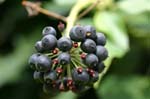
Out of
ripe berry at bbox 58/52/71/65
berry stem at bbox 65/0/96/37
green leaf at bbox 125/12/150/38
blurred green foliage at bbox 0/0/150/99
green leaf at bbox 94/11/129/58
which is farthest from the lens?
green leaf at bbox 125/12/150/38

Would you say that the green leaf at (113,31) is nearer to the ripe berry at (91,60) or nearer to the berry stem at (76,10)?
the berry stem at (76,10)

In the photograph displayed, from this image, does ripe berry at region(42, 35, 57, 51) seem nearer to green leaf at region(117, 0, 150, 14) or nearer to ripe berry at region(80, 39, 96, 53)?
ripe berry at region(80, 39, 96, 53)

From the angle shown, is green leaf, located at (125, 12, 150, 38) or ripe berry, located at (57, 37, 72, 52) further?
green leaf, located at (125, 12, 150, 38)

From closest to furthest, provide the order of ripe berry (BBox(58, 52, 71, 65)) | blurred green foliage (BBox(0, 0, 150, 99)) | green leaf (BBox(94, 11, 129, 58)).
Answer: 1. ripe berry (BBox(58, 52, 71, 65))
2. green leaf (BBox(94, 11, 129, 58))
3. blurred green foliage (BBox(0, 0, 150, 99))

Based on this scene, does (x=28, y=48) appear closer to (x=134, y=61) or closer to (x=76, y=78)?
(x=134, y=61)

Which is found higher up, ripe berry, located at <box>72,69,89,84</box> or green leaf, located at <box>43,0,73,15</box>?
green leaf, located at <box>43,0,73,15</box>

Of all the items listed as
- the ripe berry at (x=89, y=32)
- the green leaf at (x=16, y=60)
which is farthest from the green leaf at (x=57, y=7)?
the ripe berry at (x=89, y=32)

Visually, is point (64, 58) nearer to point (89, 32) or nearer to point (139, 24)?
point (89, 32)

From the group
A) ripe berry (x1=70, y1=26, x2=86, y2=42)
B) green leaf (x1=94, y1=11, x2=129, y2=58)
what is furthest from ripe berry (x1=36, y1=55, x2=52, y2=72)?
green leaf (x1=94, y1=11, x2=129, y2=58)
